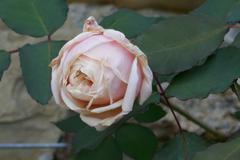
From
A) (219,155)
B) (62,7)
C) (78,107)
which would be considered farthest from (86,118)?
(62,7)

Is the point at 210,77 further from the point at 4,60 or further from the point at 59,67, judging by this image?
the point at 4,60

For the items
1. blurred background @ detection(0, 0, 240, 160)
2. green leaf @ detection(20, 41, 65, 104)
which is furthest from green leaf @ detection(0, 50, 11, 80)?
blurred background @ detection(0, 0, 240, 160)

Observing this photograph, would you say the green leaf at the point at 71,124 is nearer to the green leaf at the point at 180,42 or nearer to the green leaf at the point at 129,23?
the green leaf at the point at 129,23

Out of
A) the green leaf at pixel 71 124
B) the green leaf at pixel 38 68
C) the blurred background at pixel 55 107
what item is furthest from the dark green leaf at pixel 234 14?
the blurred background at pixel 55 107

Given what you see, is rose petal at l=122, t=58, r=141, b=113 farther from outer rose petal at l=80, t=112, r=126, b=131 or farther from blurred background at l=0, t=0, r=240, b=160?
blurred background at l=0, t=0, r=240, b=160

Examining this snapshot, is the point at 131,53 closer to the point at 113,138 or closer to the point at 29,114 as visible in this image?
the point at 113,138

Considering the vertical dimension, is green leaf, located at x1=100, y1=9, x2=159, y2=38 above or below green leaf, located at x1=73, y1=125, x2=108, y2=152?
above
